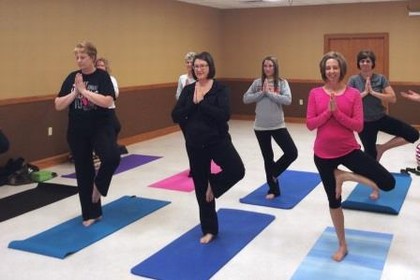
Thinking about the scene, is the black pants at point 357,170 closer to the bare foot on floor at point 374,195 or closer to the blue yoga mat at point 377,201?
the blue yoga mat at point 377,201

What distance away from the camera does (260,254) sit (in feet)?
10.6

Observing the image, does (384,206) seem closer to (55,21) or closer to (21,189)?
(21,189)

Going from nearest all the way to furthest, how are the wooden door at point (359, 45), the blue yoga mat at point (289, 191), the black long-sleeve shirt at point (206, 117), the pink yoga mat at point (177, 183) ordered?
the black long-sleeve shirt at point (206, 117) < the blue yoga mat at point (289, 191) < the pink yoga mat at point (177, 183) < the wooden door at point (359, 45)

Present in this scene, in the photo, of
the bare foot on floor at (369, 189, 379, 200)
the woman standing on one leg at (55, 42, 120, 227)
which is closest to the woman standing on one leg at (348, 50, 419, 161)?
the bare foot on floor at (369, 189, 379, 200)

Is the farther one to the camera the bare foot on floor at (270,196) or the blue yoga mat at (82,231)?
the bare foot on floor at (270,196)

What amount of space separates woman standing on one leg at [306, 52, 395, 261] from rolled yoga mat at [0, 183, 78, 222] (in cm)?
270

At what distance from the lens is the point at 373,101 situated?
4148mm

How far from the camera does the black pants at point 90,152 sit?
141 inches

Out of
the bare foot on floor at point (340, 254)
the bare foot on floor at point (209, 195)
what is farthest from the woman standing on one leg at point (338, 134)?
the bare foot on floor at point (209, 195)

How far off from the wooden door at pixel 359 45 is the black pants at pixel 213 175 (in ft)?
20.3

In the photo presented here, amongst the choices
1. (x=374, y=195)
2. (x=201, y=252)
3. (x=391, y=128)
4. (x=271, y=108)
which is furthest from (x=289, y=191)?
(x=201, y=252)

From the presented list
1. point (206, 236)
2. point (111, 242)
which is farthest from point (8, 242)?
point (206, 236)

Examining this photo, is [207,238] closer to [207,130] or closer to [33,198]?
[207,130]

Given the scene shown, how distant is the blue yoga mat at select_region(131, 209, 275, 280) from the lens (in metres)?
2.93
